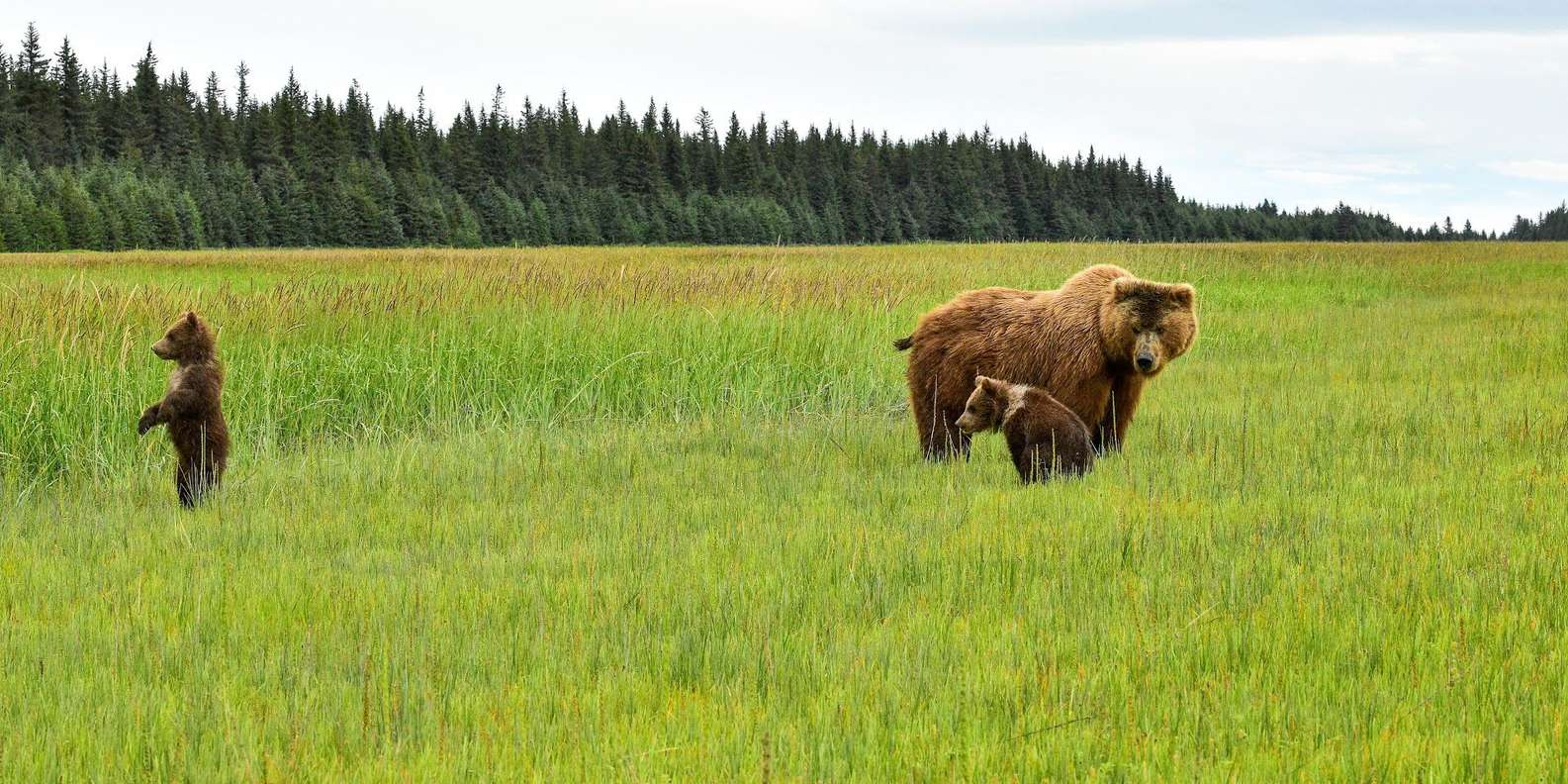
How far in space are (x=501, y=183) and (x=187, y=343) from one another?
10931 centimetres

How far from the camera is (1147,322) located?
25.0 feet

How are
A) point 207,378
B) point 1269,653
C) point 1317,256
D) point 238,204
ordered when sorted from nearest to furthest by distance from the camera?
1. point 1269,653
2. point 207,378
3. point 1317,256
4. point 238,204

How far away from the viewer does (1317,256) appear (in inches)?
1419

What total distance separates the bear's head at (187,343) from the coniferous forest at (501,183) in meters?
67.9

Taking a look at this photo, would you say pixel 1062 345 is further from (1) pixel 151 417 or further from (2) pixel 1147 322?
(1) pixel 151 417

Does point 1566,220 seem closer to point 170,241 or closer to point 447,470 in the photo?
point 170,241

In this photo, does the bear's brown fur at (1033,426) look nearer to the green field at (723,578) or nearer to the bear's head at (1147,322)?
the green field at (723,578)

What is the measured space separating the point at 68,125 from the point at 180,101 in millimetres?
8402

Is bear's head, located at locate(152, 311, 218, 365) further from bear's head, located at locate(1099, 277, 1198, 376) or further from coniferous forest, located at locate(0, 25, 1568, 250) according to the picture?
coniferous forest, located at locate(0, 25, 1568, 250)

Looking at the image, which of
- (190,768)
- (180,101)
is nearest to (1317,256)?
(190,768)

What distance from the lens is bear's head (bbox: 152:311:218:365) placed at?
7.42 metres

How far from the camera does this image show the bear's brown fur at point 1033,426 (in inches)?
289

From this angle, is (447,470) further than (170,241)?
No

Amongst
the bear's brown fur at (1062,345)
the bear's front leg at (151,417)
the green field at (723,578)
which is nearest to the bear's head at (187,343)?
the bear's front leg at (151,417)
